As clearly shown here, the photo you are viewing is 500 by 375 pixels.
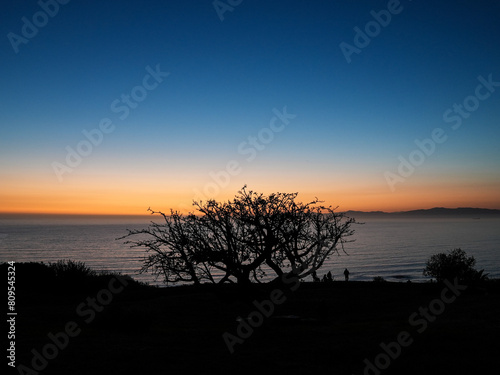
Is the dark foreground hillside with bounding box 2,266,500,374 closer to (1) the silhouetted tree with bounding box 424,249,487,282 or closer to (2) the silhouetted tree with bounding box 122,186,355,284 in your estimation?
(2) the silhouetted tree with bounding box 122,186,355,284

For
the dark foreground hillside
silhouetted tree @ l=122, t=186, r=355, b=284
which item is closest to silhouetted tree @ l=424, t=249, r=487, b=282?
the dark foreground hillside

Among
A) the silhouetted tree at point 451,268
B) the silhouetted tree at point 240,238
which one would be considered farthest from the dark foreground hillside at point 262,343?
Result: the silhouetted tree at point 451,268

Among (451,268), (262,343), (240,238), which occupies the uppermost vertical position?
(240,238)

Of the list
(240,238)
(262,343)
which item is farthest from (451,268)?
(262,343)

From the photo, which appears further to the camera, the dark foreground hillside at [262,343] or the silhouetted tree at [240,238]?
the silhouetted tree at [240,238]

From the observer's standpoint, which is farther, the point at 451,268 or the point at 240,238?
the point at 451,268

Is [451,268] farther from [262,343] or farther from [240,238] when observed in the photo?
[262,343]

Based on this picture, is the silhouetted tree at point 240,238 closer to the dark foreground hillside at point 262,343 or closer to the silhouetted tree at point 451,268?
the dark foreground hillside at point 262,343

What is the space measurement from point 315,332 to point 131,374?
21.8ft

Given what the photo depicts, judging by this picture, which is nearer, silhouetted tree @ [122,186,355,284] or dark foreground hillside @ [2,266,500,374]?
dark foreground hillside @ [2,266,500,374]

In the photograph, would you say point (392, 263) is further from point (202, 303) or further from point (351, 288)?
point (202, 303)

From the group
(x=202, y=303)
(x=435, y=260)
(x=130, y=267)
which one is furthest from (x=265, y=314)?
(x=130, y=267)

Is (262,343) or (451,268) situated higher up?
(262,343)

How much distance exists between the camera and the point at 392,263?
95750mm
